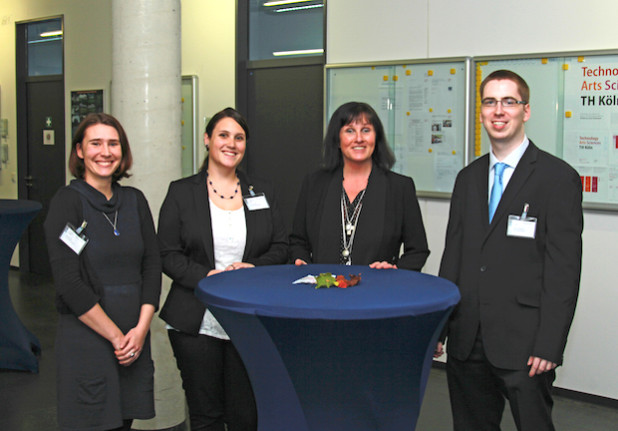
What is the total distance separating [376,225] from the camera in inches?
120

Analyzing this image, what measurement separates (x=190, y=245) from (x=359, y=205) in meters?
0.73

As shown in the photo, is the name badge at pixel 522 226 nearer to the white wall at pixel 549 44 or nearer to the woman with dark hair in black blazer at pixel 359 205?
the woman with dark hair in black blazer at pixel 359 205

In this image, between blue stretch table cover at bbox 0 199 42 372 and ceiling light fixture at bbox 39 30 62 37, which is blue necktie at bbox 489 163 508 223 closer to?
blue stretch table cover at bbox 0 199 42 372

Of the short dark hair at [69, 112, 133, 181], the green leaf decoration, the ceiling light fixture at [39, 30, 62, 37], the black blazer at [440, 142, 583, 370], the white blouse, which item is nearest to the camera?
the green leaf decoration

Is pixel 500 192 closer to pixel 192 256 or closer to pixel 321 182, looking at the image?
pixel 321 182

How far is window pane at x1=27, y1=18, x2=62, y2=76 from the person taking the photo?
8578mm

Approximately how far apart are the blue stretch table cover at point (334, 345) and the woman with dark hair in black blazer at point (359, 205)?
565 mm

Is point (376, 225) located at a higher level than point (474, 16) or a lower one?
lower

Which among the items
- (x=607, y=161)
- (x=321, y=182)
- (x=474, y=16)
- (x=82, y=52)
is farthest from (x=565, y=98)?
(x=82, y=52)

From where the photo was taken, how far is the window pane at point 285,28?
19.9 ft

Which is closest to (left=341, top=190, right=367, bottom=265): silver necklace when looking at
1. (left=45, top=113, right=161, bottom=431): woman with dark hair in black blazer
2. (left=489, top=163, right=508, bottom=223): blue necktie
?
(left=489, top=163, right=508, bottom=223): blue necktie

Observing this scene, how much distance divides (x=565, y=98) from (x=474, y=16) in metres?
0.88

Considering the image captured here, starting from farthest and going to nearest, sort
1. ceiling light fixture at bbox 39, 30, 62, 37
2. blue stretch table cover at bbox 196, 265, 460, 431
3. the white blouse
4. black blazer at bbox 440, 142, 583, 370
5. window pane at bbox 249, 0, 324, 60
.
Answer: ceiling light fixture at bbox 39, 30, 62, 37, window pane at bbox 249, 0, 324, 60, the white blouse, black blazer at bbox 440, 142, 583, 370, blue stretch table cover at bbox 196, 265, 460, 431

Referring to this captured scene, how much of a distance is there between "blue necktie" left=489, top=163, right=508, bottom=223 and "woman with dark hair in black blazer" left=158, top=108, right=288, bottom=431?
0.92 m
